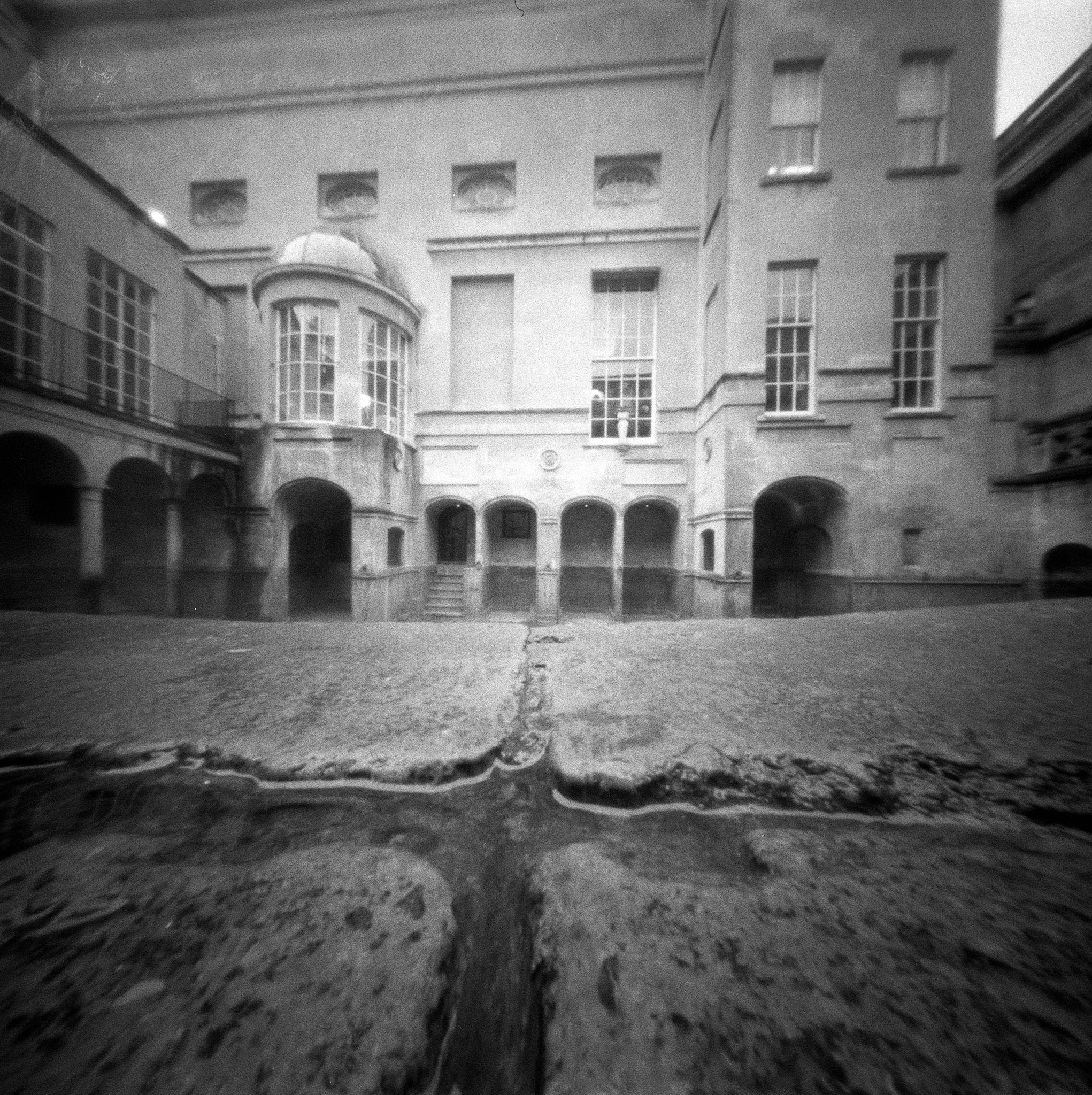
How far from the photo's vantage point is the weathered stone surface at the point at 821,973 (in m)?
0.38

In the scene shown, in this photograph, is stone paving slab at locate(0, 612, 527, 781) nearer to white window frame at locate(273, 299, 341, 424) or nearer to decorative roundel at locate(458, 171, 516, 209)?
white window frame at locate(273, 299, 341, 424)

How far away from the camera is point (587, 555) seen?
11430 mm

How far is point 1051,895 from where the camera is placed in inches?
23.1

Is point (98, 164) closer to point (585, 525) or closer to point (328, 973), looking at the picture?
point (585, 525)

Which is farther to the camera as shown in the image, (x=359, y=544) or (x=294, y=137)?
(x=294, y=137)

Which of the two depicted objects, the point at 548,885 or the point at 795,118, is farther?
the point at 795,118

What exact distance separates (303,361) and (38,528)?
19.6 feet

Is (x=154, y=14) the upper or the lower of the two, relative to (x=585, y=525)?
upper

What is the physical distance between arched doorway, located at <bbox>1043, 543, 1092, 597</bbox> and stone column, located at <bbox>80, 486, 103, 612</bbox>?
16.1 metres

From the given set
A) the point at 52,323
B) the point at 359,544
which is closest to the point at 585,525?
the point at 359,544

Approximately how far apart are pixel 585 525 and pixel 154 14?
16.9 metres

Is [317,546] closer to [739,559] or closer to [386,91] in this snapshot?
[739,559]

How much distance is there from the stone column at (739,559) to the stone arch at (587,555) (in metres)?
2.88

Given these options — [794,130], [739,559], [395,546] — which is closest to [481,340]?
[395,546]
